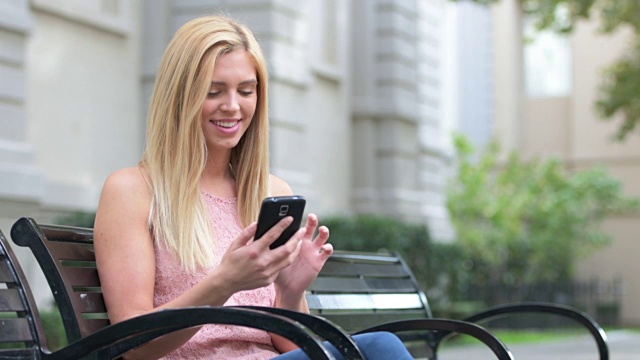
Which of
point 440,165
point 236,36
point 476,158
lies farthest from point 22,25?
point 476,158

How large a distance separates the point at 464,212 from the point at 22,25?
18149 mm

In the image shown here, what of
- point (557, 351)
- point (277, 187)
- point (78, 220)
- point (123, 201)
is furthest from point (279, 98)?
point (123, 201)

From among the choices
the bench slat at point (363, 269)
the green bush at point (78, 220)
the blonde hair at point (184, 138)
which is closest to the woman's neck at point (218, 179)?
the blonde hair at point (184, 138)

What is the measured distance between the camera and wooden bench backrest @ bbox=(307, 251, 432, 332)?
4388 mm

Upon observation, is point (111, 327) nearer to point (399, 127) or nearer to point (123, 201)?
point (123, 201)

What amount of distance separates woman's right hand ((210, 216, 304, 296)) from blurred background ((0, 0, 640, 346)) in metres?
1.43

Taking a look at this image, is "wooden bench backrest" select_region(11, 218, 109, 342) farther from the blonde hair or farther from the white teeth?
the white teeth

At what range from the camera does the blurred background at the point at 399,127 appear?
1185 centimetres

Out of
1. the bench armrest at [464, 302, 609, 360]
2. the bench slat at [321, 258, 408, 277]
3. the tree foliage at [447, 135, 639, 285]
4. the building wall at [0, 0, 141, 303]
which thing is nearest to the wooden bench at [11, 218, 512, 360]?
the bench slat at [321, 258, 408, 277]

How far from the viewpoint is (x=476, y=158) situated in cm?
3288

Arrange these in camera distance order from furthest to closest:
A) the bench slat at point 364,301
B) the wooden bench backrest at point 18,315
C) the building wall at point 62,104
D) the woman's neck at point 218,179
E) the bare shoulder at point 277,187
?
the building wall at point 62,104 → the bench slat at point 364,301 → the bare shoulder at point 277,187 → the woman's neck at point 218,179 → the wooden bench backrest at point 18,315

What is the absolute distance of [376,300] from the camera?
4.69m

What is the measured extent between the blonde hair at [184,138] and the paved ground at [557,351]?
9872 mm

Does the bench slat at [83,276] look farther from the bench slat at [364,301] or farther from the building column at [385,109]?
the building column at [385,109]
